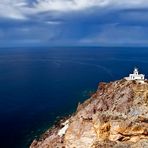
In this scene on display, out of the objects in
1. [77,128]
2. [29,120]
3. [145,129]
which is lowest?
[29,120]

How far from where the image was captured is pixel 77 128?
7069 cm

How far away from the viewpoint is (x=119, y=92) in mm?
76938

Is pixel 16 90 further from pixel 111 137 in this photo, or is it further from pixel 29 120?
pixel 111 137

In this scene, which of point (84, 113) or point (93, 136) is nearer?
point (93, 136)

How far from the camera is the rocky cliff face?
53625 mm

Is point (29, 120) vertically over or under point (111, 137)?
under

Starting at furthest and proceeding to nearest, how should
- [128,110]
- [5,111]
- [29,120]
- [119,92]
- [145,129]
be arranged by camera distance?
1. [5,111]
2. [29,120]
3. [119,92]
4. [128,110]
5. [145,129]

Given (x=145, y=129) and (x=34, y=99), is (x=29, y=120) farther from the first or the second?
(x=145, y=129)

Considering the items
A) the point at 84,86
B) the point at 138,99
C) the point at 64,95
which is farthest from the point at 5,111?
the point at 138,99

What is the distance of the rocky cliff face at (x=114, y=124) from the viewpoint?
53625mm

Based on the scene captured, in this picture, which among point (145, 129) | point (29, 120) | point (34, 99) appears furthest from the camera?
point (34, 99)

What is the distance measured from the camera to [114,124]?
183 feet

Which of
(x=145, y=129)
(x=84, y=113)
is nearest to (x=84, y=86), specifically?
(x=84, y=113)

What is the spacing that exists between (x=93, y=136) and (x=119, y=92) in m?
16.6
